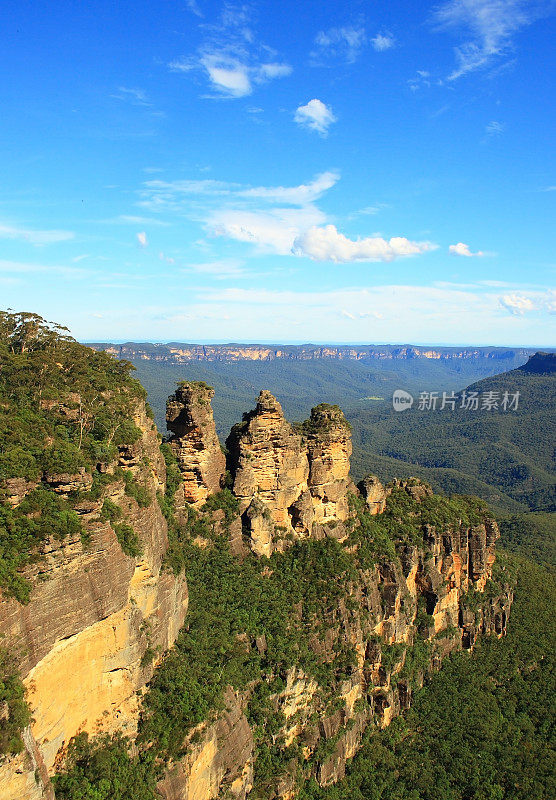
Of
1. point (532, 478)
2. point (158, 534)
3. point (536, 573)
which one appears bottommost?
point (532, 478)

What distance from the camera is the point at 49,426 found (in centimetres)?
2028

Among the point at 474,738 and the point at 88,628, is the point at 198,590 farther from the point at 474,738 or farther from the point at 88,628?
the point at 474,738

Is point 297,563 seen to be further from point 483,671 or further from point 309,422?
point 483,671

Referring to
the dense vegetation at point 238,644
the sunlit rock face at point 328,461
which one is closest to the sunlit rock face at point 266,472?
the dense vegetation at point 238,644

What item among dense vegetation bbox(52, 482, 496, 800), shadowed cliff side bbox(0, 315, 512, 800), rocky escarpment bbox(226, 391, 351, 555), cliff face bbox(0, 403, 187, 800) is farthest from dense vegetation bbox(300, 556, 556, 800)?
cliff face bbox(0, 403, 187, 800)

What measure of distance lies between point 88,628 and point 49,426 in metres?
7.97

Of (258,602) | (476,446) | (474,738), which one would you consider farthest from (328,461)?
(476,446)

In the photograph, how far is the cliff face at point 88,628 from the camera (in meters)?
16.1

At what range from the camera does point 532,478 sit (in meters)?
130

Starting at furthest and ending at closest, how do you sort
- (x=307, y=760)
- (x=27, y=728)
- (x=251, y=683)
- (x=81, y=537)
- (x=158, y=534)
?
(x=307, y=760) < (x=251, y=683) < (x=158, y=534) < (x=81, y=537) < (x=27, y=728)

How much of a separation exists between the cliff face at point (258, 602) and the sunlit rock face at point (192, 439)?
10 centimetres

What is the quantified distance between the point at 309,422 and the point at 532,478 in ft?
373

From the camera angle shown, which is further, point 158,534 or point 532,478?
point 532,478

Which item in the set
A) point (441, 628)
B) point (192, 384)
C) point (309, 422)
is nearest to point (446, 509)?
point (441, 628)
